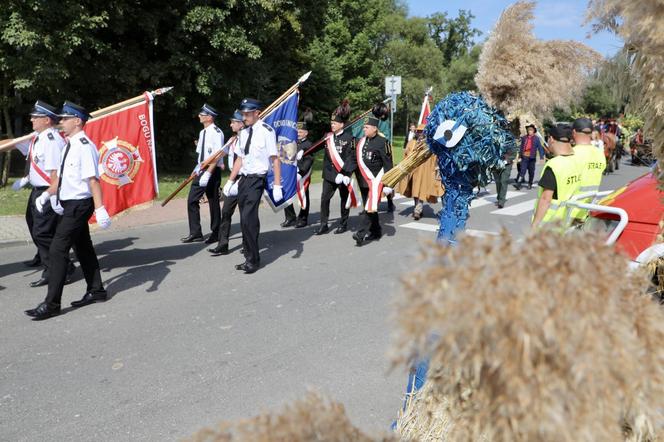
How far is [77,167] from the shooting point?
5.20m

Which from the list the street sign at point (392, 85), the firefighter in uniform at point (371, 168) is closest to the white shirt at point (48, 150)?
the firefighter in uniform at point (371, 168)

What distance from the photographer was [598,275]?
3.30 feet

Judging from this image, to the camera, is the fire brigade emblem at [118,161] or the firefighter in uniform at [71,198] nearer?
the firefighter in uniform at [71,198]

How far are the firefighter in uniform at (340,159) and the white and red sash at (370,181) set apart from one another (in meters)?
0.31

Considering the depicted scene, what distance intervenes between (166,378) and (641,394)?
349 centimetres

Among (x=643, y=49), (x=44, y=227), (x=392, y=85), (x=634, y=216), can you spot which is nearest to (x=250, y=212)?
(x=44, y=227)

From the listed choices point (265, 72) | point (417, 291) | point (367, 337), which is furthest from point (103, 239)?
point (265, 72)

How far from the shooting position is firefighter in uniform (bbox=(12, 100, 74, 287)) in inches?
231

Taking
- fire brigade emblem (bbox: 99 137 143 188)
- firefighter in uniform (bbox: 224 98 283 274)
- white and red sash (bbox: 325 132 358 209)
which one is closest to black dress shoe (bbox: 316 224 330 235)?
white and red sash (bbox: 325 132 358 209)

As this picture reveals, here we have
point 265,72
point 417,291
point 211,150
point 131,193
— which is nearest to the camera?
point 417,291

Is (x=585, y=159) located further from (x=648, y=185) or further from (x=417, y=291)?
(x=417, y=291)

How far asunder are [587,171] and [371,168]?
4.18 m

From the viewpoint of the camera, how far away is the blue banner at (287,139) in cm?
818

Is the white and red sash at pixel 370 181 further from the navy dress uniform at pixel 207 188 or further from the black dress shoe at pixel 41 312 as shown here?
the black dress shoe at pixel 41 312
